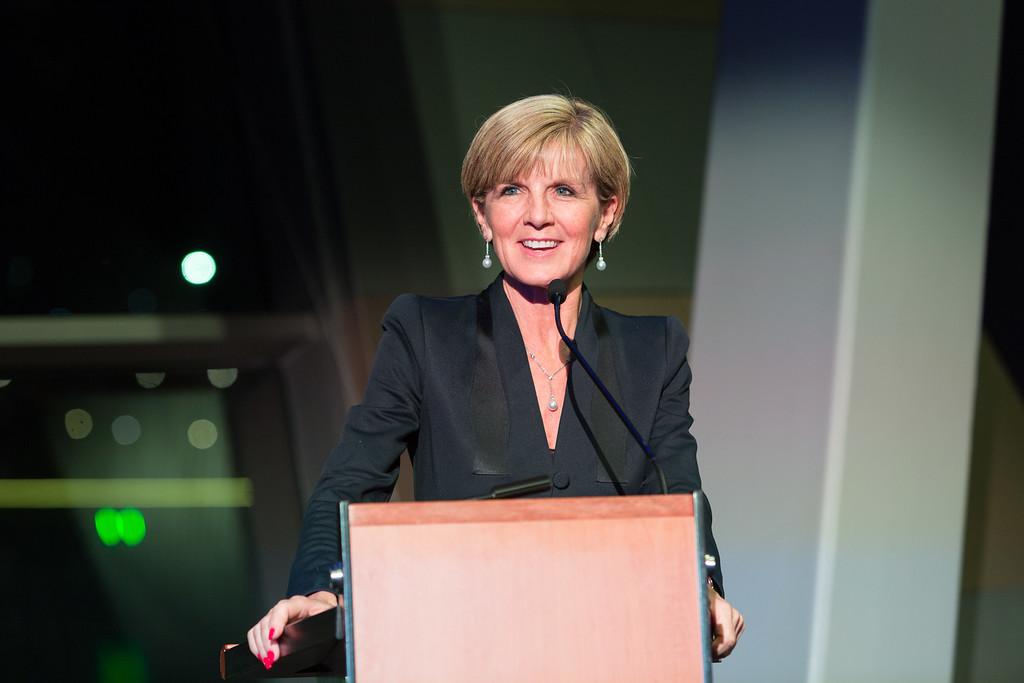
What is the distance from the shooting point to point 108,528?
342 centimetres

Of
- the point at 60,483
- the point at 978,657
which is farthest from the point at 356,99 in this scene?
the point at 978,657

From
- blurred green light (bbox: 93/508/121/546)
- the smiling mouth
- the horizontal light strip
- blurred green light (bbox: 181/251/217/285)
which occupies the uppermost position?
the smiling mouth

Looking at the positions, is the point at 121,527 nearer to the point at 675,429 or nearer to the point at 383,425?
the point at 383,425

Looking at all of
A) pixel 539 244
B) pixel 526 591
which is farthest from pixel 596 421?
pixel 526 591

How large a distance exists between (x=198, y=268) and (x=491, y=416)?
7.14ft

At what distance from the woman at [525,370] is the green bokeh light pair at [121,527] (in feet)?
7.19

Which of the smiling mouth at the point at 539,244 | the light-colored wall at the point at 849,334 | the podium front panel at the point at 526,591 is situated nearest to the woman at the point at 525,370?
the smiling mouth at the point at 539,244

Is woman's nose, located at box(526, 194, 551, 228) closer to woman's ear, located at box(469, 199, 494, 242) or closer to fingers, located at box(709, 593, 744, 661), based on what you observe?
woman's ear, located at box(469, 199, 494, 242)

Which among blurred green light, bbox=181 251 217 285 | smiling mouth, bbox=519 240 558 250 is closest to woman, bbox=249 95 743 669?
smiling mouth, bbox=519 240 558 250

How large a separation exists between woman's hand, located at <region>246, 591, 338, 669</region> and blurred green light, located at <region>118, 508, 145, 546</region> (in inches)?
96.0

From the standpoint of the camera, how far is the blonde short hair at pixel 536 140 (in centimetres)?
142

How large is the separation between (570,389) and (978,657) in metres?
2.13

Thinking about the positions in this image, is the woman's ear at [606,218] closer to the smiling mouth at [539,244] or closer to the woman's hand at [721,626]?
the smiling mouth at [539,244]

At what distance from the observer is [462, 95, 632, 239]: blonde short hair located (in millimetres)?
1420
